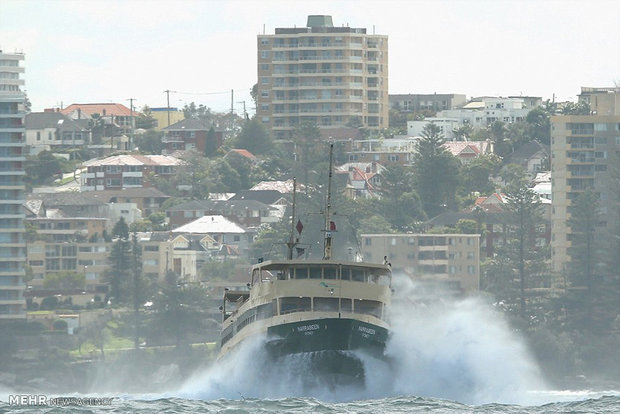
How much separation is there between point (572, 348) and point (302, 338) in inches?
4389

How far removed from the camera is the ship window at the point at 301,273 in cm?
9125

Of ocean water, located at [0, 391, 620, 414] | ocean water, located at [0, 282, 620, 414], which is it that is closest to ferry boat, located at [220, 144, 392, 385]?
ocean water, located at [0, 282, 620, 414]

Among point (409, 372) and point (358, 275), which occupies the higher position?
point (358, 275)

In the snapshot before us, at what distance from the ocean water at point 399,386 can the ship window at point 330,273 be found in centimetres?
358

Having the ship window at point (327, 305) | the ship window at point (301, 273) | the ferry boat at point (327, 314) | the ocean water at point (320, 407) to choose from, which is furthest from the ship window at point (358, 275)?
the ocean water at point (320, 407)

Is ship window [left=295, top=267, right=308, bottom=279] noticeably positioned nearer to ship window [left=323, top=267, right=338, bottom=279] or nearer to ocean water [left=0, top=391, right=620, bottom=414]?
ship window [left=323, top=267, right=338, bottom=279]

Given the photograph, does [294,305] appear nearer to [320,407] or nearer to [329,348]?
[329,348]

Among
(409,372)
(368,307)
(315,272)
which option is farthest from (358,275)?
(409,372)

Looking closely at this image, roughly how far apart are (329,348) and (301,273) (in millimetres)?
3883

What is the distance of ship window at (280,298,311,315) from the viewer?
90625 millimetres

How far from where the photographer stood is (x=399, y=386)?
92.2 meters

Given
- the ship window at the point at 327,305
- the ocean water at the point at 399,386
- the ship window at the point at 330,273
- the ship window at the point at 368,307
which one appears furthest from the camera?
the ship window at the point at 368,307

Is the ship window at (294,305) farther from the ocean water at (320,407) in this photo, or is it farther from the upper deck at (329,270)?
the ocean water at (320,407)

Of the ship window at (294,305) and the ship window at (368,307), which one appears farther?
the ship window at (368,307)
